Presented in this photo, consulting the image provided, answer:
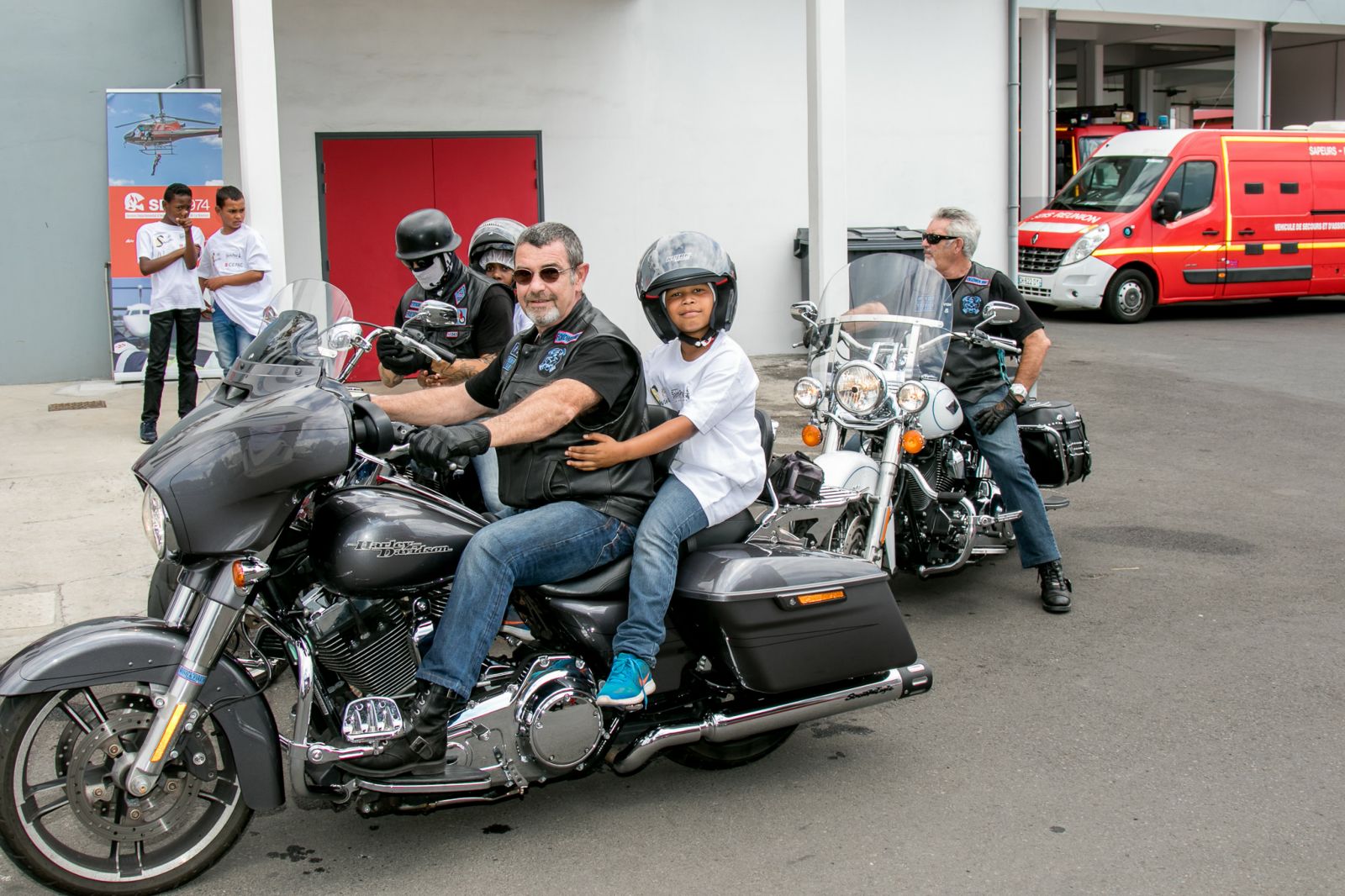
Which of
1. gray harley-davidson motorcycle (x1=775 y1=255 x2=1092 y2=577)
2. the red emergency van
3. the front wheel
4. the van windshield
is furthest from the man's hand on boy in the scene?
the van windshield

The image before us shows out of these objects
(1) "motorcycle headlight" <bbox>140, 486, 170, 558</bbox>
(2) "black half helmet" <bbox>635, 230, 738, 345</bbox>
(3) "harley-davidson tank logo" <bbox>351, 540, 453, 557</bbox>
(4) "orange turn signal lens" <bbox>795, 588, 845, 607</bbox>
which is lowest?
(4) "orange turn signal lens" <bbox>795, 588, 845, 607</bbox>

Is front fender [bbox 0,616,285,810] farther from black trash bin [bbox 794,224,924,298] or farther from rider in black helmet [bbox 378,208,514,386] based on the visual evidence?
black trash bin [bbox 794,224,924,298]

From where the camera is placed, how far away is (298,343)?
3.78 meters

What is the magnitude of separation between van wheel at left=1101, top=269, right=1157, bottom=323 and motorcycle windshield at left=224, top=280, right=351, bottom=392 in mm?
14089

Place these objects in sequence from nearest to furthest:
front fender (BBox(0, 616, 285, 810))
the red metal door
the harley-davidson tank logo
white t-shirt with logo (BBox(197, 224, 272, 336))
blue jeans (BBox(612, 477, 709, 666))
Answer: front fender (BBox(0, 616, 285, 810)) < the harley-davidson tank logo < blue jeans (BBox(612, 477, 709, 666)) < white t-shirt with logo (BBox(197, 224, 272, 336)) < the red metal door

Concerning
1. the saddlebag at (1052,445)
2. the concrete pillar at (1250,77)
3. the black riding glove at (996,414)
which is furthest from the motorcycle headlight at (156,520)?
the concrete pillar at (1250,77)

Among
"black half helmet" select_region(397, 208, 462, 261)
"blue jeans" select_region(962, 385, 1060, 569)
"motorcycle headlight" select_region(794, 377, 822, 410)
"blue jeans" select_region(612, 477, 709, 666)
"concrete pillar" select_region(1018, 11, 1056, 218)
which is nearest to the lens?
"blue jeans" select_region(612, 477, 709, 666)

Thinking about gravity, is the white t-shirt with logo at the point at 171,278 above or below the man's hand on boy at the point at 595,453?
above

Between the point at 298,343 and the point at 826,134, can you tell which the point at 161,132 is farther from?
the point at 298,343

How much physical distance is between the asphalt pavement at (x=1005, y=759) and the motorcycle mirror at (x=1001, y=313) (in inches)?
55.0

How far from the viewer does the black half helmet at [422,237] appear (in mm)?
5680

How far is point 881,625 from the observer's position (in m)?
4.20

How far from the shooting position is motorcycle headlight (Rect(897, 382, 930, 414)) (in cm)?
553

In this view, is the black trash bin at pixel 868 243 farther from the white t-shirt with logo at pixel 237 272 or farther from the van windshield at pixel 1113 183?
the white t-shirt with logo at pixel 237 272
